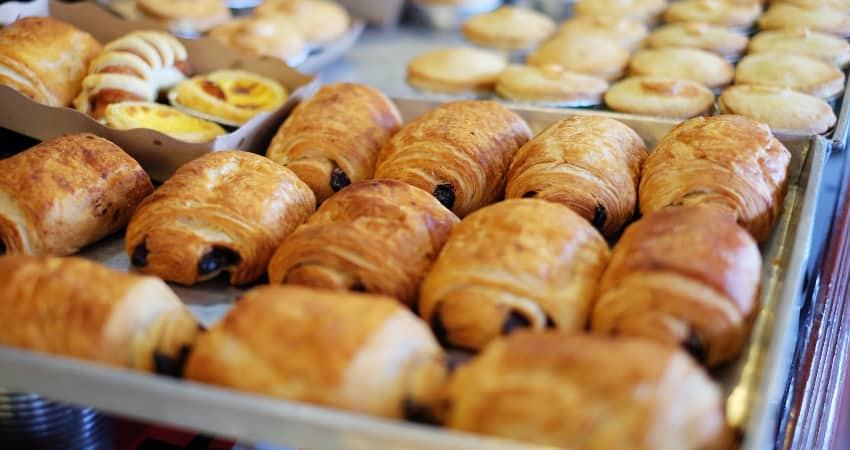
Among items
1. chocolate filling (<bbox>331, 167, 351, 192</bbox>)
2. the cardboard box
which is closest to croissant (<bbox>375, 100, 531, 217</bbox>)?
chocolate filling (<bbox>331, 167, 351, 192</bbox>)

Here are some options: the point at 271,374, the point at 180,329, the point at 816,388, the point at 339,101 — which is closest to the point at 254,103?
the point at 339,101

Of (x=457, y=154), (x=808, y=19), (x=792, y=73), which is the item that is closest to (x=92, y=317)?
(x=457, y=154)

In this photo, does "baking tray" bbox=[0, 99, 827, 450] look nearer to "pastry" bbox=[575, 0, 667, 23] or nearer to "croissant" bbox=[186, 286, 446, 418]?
"croissant" bbox=[186, 286, 446, 418]

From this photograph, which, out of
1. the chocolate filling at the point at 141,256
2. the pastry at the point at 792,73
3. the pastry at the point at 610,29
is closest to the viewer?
the chocolate filling at the point at 141,256

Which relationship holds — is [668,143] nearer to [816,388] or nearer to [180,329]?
[816,388]

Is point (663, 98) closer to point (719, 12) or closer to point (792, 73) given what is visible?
point (792, 73)

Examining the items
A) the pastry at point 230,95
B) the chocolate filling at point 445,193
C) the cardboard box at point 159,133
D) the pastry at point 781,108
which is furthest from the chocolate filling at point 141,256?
the pastry at point 781,108

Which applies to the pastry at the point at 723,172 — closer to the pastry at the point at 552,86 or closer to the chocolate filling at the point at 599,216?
the chocolate filling at the point at 599,216
